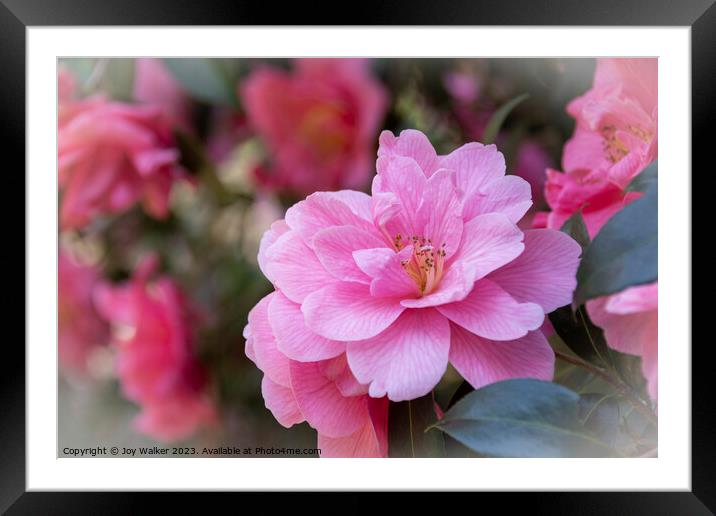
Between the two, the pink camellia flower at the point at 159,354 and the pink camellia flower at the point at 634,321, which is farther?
the pink camellia flower at the point at 159,354

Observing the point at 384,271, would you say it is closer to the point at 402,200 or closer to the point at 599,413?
the point at 402,200

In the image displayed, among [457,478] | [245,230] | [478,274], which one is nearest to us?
[478,274]

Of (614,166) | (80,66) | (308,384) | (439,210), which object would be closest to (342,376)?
(308,384)

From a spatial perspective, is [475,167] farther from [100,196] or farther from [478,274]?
[100,196]

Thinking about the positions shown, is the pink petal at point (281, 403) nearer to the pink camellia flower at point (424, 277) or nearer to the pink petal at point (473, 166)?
the pink camellia flower at point (424, 277)

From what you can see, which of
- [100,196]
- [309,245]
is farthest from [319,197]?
[100,196]

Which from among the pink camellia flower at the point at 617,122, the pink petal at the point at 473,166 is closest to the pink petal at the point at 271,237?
the pink petal at the point at 473,166
